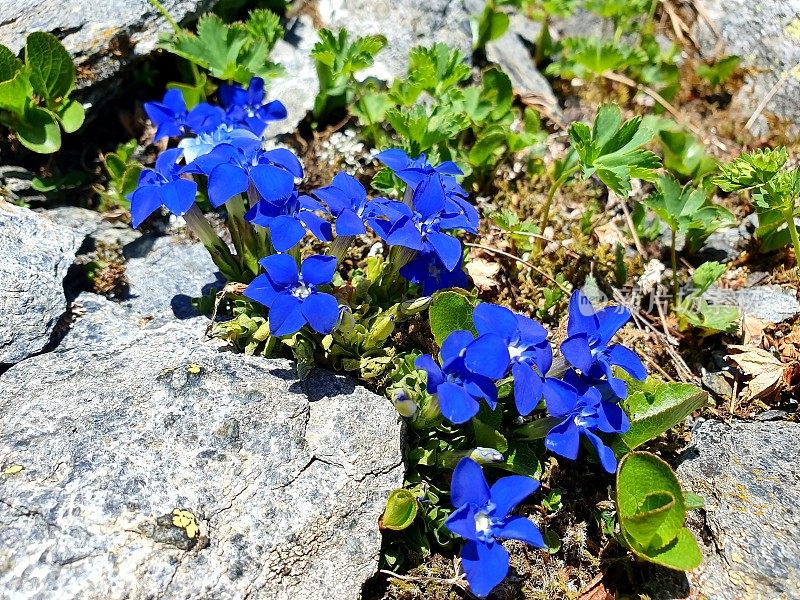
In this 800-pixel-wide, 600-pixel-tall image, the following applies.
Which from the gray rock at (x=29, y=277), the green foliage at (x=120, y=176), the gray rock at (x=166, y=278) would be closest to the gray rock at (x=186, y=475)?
the gray rock at (x=29, y=277)

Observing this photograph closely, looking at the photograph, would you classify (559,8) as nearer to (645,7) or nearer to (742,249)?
(645,7)

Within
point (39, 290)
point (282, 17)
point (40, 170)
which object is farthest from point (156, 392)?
point (282, 17)

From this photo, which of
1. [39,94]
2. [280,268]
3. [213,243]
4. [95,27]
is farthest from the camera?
[95,27]

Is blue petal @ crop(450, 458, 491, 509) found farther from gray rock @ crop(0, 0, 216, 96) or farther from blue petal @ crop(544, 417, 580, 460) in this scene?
gray rock @ crop(0, 0, 216, 96)

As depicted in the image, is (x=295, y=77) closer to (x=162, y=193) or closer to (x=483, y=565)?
(x=162, y=193)

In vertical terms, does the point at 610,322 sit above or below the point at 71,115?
below

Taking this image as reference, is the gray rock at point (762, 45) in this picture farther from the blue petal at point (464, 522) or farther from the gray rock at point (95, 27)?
the gray rock at point (95, 27)

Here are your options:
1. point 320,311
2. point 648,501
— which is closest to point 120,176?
point 320,311
